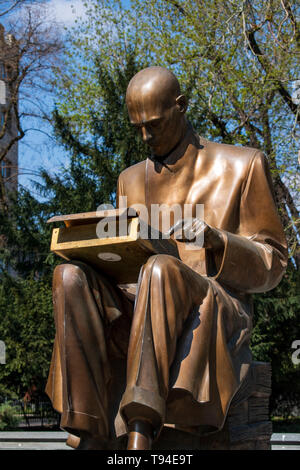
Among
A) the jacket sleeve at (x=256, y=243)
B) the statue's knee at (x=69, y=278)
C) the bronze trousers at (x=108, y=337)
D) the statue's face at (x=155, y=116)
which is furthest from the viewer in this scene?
the statue's face at (x=155, y=116)

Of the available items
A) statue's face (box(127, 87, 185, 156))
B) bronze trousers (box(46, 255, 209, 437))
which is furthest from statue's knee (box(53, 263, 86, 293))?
statue's face (box(127, 87, 185, 156))

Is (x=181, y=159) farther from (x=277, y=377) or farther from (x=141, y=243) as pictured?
(x=277, y=377)

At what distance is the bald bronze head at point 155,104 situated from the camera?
3.18 m

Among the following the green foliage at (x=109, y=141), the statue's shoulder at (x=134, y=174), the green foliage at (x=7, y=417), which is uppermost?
the green foliage at (x=109, y=141)

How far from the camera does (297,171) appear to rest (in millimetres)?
12039

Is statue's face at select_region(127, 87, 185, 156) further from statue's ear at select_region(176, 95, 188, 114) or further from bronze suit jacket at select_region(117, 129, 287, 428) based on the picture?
bronze suit jacket at select_region(117, 129, 287, 428)

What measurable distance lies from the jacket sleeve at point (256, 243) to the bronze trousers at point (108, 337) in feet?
0.89

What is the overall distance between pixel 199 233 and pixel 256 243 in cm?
41

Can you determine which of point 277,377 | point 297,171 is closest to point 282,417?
point 277,377

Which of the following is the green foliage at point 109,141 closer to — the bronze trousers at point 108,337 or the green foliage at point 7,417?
the green foliage at point 7,417

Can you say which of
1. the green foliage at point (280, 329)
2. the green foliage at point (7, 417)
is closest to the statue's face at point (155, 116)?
the green foliage at point (280, 329)

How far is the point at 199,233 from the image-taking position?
2.92 meters

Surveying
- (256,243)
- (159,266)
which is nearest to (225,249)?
(256,243)

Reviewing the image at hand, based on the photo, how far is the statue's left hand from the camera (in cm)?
292
